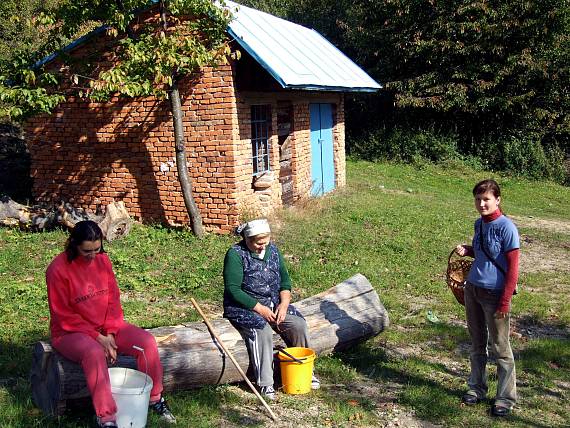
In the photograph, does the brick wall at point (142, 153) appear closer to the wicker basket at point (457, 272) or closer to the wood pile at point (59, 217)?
the wood pile at point (59, 217)

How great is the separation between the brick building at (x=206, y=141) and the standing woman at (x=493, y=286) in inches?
224

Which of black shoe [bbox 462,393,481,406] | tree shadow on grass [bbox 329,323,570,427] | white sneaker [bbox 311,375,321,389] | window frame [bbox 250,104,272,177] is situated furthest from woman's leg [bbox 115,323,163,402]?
window frame [bbox 250,104,272,177]

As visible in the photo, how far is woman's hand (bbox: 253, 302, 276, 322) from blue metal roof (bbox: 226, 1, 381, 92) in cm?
545

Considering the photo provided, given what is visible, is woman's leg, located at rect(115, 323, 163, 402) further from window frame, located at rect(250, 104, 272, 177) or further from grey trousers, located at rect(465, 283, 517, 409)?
window frame, located at rect(250, 104, 272, 177)

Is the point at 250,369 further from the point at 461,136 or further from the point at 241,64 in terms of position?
the point at 461,136

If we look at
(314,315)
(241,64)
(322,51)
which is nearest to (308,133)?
(322,51)

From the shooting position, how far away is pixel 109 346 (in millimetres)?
4449

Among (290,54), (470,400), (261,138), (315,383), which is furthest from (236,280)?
(290,54)

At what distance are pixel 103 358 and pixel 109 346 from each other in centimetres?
28

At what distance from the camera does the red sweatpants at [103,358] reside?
3.98 meters

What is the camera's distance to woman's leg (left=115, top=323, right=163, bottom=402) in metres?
4.49

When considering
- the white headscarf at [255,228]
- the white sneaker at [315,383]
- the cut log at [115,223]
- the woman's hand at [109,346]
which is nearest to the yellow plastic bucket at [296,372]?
the white sneaker at [315,383]

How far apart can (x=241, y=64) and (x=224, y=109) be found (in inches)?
32.0

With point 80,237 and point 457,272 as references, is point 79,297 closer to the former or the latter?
point 80,237
